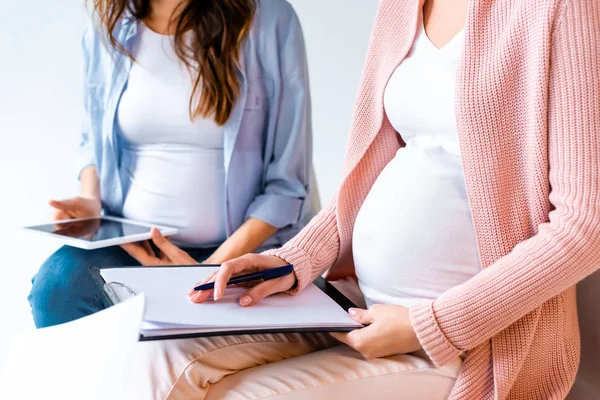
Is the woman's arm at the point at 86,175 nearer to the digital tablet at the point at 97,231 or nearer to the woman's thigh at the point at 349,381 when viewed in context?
the digital tablet at the point at 97,231

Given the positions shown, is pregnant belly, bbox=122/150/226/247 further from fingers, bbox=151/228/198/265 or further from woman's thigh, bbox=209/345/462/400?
woman's thigh, bbox=209/345/462/400

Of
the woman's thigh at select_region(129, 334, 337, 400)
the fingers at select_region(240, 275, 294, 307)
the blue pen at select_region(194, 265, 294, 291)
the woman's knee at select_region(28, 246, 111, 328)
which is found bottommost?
the woman's knee at select_region(28, 246, 111, 328)

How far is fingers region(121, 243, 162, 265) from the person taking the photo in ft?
4.08

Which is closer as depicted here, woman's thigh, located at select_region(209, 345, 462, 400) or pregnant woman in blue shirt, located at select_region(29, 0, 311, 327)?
woman's thigh, located at select_region(209, 345, 462, 400)

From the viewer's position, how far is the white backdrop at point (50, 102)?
6.48 ft

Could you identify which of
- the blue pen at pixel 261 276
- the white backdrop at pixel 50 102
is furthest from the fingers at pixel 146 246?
the white backdrop at pixel 50 102

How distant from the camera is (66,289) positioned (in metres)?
1.18

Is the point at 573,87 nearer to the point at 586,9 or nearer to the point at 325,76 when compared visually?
the point at 586,9

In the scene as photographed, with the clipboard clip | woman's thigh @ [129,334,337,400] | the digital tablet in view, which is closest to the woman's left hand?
woman's thigh @ [129,334,337,400]

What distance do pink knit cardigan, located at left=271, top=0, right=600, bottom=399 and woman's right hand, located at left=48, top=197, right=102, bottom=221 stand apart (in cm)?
82

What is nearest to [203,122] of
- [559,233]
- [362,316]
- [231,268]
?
[231,268]

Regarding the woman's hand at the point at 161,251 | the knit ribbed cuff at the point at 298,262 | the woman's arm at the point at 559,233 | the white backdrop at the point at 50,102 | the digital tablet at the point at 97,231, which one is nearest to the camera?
the woman's arm at the point at 559,233

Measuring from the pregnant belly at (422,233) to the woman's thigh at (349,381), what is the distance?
90mm

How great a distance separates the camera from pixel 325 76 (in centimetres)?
202
